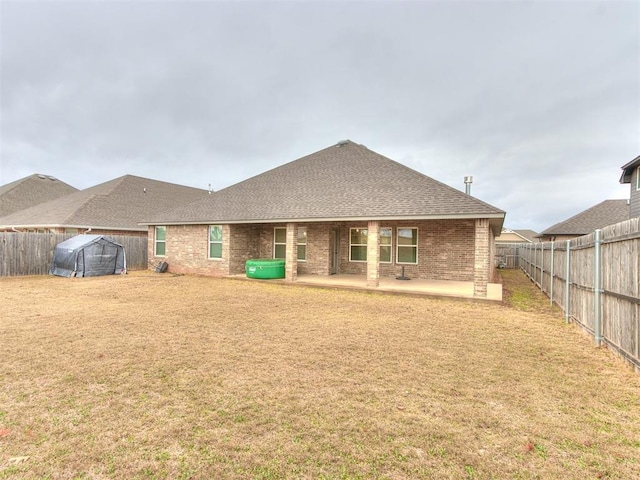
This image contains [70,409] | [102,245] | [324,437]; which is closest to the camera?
[324,437]

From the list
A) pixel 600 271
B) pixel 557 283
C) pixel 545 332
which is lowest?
pixel 545 332

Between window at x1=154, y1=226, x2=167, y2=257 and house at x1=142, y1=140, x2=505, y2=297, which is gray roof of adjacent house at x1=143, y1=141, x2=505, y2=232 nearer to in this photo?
house at x1=142, y1=140, x2=505, y2=297

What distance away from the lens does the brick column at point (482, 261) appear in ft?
30.2

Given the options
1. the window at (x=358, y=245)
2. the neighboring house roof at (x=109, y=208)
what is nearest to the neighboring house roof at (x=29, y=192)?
the neighboring house roof at (x=109, y=208)

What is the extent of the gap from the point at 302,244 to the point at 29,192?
29.4 m

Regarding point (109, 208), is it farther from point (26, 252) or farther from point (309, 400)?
point (309, 400)

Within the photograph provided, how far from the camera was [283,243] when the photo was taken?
15336 millimetres

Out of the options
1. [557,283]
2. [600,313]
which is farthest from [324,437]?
[557,283]

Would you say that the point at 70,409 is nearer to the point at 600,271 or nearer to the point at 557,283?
the point at 600,271

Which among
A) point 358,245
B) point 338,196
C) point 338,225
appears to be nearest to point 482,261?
point 358,245

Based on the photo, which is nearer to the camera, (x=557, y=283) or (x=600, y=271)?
(x=600, y=271)

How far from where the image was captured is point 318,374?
3.88m

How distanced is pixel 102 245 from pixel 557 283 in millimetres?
18824

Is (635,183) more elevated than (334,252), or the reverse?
(635,183)
